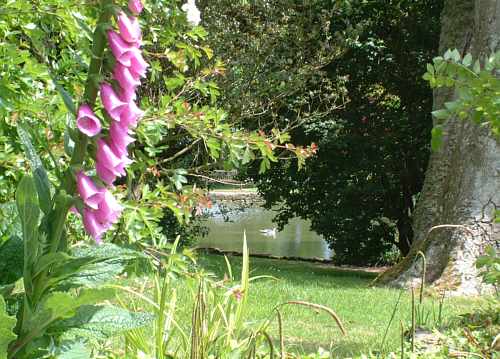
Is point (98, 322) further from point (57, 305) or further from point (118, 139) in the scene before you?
point (118, 139)

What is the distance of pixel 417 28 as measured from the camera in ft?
43.7

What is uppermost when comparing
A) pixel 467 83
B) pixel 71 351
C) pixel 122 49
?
pixel 467 83

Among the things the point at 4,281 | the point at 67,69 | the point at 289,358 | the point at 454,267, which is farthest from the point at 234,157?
the point at 454,267

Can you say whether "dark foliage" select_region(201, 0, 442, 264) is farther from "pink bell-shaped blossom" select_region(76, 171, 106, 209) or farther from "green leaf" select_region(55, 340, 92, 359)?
"pink bell-shaped blossom" select_region(76, 171, 106, 209)

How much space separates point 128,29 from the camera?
1072 mm

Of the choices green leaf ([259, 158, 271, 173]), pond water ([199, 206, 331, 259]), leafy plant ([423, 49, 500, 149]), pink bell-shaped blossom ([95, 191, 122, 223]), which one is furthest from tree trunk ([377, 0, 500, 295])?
pink bell-shaped blossom ([95, 191, 122, 223])

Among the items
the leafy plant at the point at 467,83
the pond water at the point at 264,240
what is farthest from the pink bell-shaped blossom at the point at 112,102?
the pond water at the point at 264,240

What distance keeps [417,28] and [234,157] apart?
10575 millimetres

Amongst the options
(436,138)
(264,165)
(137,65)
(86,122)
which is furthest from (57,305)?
(264,165)

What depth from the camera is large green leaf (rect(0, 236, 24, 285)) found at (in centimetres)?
130

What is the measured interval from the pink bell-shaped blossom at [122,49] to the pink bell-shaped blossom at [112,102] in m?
0.05

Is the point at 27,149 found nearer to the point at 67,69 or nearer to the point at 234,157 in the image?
the point at 67,69

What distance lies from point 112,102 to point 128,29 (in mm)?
119

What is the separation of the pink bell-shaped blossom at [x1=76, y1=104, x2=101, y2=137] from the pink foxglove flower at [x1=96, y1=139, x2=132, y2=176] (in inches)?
1.0
